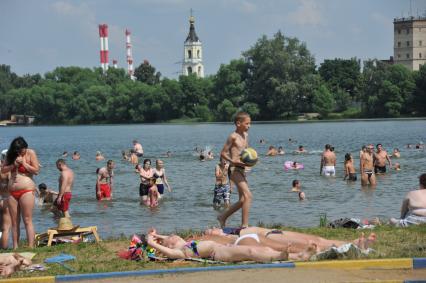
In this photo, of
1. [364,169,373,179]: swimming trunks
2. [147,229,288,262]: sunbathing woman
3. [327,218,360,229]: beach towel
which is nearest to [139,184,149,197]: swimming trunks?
[364,169,373,179]: swimming trunks

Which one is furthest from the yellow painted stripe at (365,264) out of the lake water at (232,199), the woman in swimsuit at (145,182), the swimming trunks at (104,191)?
the swimming trunks at (104,191)

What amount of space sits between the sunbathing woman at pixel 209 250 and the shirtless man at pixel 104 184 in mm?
12605

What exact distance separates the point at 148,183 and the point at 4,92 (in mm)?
147525

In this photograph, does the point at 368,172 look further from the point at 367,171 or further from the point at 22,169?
the point at 22,169

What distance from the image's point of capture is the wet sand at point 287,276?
8.33 m

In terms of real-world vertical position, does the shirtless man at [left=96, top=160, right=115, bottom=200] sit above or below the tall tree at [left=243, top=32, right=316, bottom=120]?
below

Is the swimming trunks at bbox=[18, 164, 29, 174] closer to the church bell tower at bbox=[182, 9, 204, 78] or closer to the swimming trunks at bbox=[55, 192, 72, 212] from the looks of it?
the swimming trunks at bbox=[55, 192, 72, 212]

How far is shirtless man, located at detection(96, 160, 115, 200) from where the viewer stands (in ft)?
73.3

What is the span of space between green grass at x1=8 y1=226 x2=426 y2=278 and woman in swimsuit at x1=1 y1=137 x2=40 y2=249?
60cm

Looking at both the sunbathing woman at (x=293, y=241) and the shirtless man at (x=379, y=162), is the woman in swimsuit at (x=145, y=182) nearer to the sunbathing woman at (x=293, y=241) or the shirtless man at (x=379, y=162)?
the shirtless man at (x=379, y=162)

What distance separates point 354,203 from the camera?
19.9m

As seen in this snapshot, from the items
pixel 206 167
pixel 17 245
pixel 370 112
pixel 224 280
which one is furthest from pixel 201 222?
pixel 370 112

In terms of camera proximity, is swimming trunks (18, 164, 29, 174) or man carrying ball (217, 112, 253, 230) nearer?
swimming trunks (18, 164, 29, 174)

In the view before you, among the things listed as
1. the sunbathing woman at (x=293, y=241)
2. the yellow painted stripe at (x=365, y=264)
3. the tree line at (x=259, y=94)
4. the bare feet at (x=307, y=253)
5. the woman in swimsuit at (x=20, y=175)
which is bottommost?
the yellow painted stripe at (x=365, y=264)
